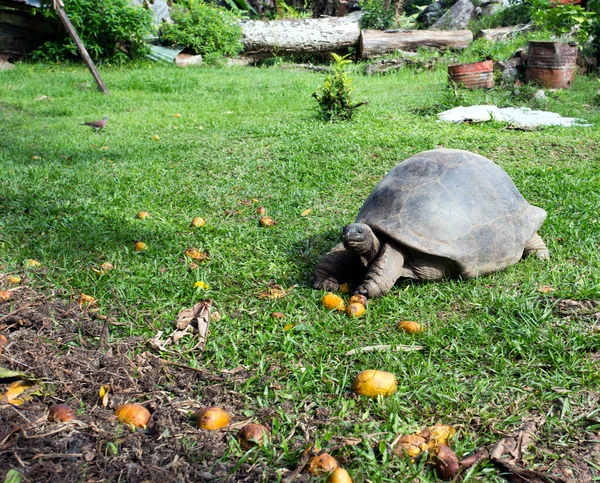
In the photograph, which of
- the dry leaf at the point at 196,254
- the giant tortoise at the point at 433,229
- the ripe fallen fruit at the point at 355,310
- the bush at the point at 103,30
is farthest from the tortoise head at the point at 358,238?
the bush at the point at 103,30

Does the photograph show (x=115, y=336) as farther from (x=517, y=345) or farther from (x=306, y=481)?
(x=517, y=345)

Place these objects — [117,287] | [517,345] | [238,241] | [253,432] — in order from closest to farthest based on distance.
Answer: [253,432]
[517,345]
[117,287]
[238,241]

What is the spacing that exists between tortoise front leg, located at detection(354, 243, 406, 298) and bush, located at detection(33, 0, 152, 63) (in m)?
12.8

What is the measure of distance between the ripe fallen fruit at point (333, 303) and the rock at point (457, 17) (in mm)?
18869

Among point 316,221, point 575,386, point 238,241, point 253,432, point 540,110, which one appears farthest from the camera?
point 540,110

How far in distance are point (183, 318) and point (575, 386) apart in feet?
7.39

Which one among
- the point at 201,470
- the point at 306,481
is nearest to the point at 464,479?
the point at 306,481

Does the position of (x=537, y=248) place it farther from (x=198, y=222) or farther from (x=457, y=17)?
(x=457, y=17)

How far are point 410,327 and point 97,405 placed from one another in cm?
179

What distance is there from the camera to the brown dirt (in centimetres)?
219

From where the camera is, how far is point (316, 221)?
5188 millimetres

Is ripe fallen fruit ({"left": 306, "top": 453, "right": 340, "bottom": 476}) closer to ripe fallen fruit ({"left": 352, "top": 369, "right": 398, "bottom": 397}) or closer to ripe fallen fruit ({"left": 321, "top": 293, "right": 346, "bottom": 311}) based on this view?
ripe fallen fruit ({"left": 352, "top": 369, "right": 398, "bottom": 397})

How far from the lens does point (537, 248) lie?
168 inches

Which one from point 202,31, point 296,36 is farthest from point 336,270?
point 296,36
